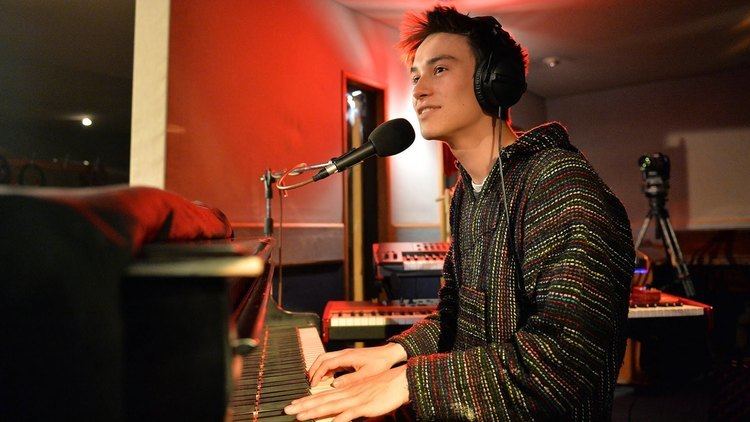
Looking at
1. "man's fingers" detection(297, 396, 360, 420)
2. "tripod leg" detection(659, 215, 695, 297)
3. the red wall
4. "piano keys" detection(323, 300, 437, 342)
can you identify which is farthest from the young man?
"tripod leg" detection(659, 215, 695, 297)

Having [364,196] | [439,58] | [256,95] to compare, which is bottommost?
[364,196]

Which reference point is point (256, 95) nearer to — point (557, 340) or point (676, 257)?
point (557, 340)

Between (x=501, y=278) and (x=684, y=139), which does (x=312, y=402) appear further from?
(x=684, y=139)

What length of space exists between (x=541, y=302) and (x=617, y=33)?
5081 millimetres

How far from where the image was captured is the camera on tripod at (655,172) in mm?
4938

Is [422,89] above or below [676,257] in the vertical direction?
above

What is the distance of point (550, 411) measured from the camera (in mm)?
956

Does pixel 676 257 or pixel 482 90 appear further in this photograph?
pixel 676 257

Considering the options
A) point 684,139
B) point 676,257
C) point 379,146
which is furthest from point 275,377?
point 684,139

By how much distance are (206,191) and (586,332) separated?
2.58 m

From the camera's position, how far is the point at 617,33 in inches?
202

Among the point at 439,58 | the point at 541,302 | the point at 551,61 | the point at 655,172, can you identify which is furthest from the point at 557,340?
the point at 551,61

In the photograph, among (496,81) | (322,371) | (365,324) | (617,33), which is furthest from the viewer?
(617,33)

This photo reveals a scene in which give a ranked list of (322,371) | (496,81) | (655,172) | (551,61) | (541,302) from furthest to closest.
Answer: (551,61)
(655,172)
(496,81)
(322,371)
(541,302)
